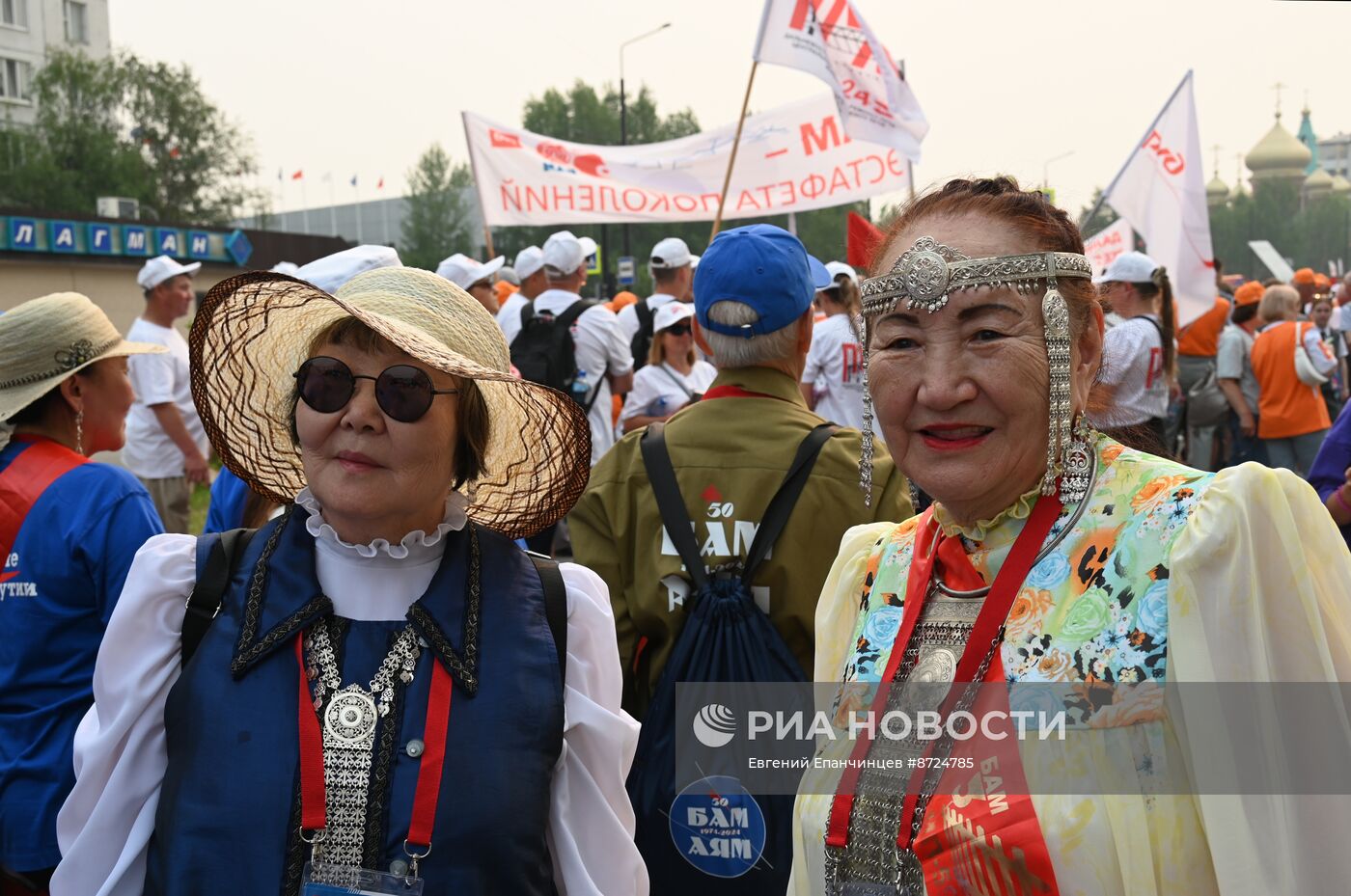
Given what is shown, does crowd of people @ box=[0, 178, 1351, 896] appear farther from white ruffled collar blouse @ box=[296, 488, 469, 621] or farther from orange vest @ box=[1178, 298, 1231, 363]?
orange vest @ box=[1178, 298, 1231, 363]

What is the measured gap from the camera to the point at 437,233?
313 ft

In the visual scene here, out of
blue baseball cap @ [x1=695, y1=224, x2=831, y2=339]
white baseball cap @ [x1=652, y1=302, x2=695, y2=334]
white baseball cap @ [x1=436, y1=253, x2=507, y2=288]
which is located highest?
white baseball cap @ [x1=436, y1=253, x2=507, y2=288]

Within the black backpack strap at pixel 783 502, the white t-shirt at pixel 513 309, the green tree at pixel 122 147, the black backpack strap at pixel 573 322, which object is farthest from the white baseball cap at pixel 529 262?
the green tree at pixel 122 147

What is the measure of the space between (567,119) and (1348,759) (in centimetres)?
8889

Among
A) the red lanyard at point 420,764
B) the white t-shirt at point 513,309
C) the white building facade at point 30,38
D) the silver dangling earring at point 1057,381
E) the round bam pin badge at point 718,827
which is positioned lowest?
the round bam pin badge at point 718,827

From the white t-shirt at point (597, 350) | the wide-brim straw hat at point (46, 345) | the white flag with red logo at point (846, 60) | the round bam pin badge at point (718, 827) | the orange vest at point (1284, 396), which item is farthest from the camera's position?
the orange vest at point (1284, 396)

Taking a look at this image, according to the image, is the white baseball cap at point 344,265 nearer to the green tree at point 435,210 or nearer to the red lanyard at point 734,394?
the red lanyard at point 734,394

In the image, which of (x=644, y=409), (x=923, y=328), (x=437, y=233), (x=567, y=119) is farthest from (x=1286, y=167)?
(x=923, y=328)

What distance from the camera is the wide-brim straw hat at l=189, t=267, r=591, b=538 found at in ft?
7.44

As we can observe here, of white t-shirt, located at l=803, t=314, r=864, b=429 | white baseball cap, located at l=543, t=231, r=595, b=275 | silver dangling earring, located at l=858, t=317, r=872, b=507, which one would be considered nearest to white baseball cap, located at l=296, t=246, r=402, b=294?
silver dangling earring, located at l=858, t=317, r=872, b=507

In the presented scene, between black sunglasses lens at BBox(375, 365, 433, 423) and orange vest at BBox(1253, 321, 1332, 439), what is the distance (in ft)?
31.2

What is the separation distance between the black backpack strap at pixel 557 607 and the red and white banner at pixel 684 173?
335 inches

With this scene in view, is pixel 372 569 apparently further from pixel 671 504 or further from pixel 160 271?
pixel 160 271

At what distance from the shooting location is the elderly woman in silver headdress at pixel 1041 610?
1702 millimetres
